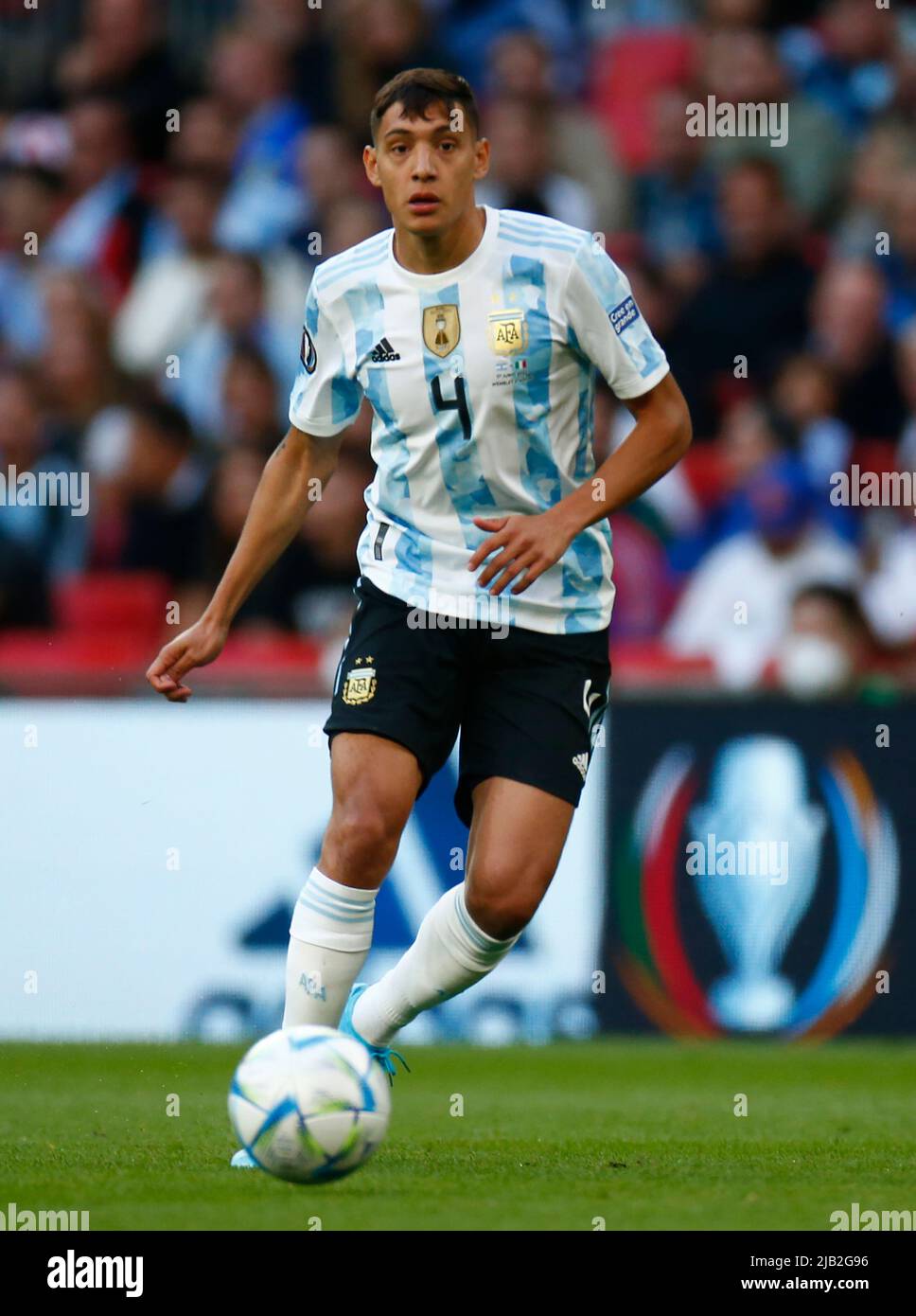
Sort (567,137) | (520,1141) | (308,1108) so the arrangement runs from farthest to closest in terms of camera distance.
Answer: (567,137) < (520,1141) < (308,1108)

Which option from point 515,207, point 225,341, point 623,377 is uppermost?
point 515,207

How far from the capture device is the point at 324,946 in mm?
5156

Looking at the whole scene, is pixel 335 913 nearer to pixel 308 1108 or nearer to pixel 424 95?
pixel 308 1108

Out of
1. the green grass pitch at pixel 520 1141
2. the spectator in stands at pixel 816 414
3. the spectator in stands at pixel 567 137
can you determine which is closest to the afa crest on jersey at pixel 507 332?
the green grass pitch at pixel 520 1141

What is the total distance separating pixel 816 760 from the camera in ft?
28.7

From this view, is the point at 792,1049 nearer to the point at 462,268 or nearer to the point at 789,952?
the point at 789,952

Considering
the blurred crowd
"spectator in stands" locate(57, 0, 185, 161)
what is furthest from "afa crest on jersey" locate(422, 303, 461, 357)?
"spectator in stands" locate(57, 0, 185, 161)

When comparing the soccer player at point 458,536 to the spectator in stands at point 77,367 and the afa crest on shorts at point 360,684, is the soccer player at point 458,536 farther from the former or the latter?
the spectator in stands at point 77,367

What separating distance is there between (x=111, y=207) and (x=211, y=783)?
481cm

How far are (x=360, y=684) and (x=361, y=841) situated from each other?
1.38ft

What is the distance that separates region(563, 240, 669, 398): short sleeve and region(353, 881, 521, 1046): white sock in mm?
1286

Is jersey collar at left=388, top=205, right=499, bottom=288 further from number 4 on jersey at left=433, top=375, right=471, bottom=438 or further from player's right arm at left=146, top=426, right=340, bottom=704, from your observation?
player's right arm at left=146, top=426, right=340, bottom=704

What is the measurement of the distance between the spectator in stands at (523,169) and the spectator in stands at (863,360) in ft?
4.84

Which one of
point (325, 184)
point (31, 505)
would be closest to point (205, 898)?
point (31, 505)
